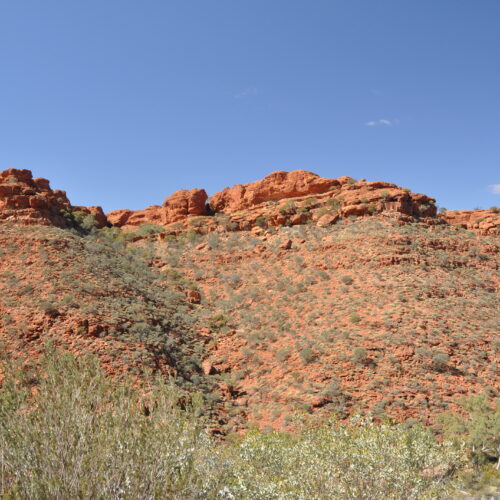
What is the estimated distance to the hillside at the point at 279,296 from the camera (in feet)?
62.3

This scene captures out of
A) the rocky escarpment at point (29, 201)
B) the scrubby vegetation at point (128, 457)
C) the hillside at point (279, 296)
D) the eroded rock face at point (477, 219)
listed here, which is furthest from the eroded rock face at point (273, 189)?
the scrubby vegetation at point (128, 457)

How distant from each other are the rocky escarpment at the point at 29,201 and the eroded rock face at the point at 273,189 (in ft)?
50.8

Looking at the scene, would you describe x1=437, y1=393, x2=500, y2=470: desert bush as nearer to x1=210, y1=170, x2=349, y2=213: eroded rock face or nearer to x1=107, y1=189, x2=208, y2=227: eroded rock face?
x1=210, y1=170, x2=349, y2=213: eroded rock face

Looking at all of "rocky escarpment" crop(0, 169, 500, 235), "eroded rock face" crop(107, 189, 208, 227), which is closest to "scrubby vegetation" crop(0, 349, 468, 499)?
"rocky escarpment" crop(0, 169, 500, 235)

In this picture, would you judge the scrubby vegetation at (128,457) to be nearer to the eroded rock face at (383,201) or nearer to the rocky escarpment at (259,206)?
the rocky escarpment at (259,206)

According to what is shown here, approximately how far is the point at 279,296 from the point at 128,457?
71.1 ft

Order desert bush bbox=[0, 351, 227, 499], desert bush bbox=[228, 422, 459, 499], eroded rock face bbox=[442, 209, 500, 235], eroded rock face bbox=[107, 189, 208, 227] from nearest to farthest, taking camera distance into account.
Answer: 1. desert bush bbox=[0, 351, 227, 499]
2. desert bush bbox=[228, 422, 459, 499]
3. eroded rock face bbox=[442, 209, 500, 235]
4. eroded rock face bbox=[107, 189, 208, 227]

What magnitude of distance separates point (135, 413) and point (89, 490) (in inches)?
58.9

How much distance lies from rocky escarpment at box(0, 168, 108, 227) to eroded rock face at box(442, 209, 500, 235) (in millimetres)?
35692

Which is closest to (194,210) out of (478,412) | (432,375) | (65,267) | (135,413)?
(65,267)

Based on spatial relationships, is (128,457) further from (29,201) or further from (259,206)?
(259,206)

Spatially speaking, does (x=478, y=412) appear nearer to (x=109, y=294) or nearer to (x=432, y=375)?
(x=432, y=375)

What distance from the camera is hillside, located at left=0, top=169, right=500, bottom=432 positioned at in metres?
19.0

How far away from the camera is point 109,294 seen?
24.8m
